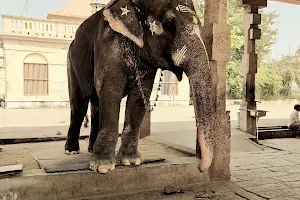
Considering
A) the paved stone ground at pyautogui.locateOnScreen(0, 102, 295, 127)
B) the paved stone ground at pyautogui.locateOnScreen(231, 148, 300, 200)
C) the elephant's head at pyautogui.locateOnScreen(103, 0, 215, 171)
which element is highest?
the elephant's head at pyautogui.locateOnScreen(103, 0, 215, 171)

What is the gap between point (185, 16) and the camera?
3.48 metres

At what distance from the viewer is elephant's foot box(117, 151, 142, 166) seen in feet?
13.3

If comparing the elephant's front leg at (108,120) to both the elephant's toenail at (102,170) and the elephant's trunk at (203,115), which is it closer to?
the elephant's toenail at (102,170)

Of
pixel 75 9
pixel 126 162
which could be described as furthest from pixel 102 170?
pixel 75 9

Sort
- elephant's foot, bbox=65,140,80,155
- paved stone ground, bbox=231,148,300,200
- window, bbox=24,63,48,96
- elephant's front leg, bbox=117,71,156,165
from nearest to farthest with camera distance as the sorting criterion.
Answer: paved stone ground, bbox=231,148,300,200 < elephant's front leg, bbox=117,71,156,165 < elephant's foot, bbox=65,140,80,155 < window, bbox=24,63,48,96

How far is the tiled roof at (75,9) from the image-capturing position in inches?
899

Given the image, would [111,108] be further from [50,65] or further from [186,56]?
[50,65]

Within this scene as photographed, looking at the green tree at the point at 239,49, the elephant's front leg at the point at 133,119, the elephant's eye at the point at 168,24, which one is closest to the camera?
the elephant's eye at the point at 168,24

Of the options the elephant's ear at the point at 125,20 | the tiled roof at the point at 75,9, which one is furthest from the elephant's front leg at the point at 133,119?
the tiled roof at the point at 75,9

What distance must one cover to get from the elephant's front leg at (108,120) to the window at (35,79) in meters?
17.2

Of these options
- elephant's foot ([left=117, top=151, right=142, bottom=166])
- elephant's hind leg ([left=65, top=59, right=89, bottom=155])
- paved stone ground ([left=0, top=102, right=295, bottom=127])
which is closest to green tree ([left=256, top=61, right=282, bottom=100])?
paved stone ground ([left=0, top=102, right=295, bottom=127])

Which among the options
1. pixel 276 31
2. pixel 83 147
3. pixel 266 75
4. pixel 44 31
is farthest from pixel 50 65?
pixel 276 31

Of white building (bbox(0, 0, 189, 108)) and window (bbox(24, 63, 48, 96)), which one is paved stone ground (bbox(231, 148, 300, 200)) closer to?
white building (bbox(0, 0, 189, 108))

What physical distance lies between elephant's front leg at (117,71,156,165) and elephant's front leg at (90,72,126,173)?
1.04ft
